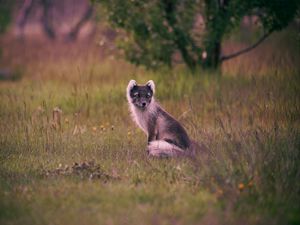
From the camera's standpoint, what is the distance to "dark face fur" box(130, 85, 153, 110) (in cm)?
934

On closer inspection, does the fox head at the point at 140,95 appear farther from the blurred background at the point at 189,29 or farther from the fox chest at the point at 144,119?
the blurred background at the point at 189,29

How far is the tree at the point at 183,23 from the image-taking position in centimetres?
1321

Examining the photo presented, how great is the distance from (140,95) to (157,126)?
0.65 metres

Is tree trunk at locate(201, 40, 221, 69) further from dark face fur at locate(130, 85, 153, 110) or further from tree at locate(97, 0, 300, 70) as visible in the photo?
dark face fur at locate(130, 85, 153, 110)

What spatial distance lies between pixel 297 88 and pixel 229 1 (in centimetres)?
299

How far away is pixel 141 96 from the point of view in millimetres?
9477

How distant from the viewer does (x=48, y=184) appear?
7.24 meters

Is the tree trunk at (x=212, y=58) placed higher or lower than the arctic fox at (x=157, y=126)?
higher

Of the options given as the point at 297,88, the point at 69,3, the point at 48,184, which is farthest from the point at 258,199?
the point at 69,3

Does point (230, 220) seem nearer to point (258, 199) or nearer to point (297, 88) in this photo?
point (258, 199)

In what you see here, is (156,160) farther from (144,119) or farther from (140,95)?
(140,95)

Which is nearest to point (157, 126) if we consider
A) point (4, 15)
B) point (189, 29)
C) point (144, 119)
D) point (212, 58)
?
point (144, 119)

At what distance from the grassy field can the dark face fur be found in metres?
0.63

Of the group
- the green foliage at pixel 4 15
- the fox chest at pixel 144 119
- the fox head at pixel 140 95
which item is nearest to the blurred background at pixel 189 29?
the fox head at pixel 140 95
